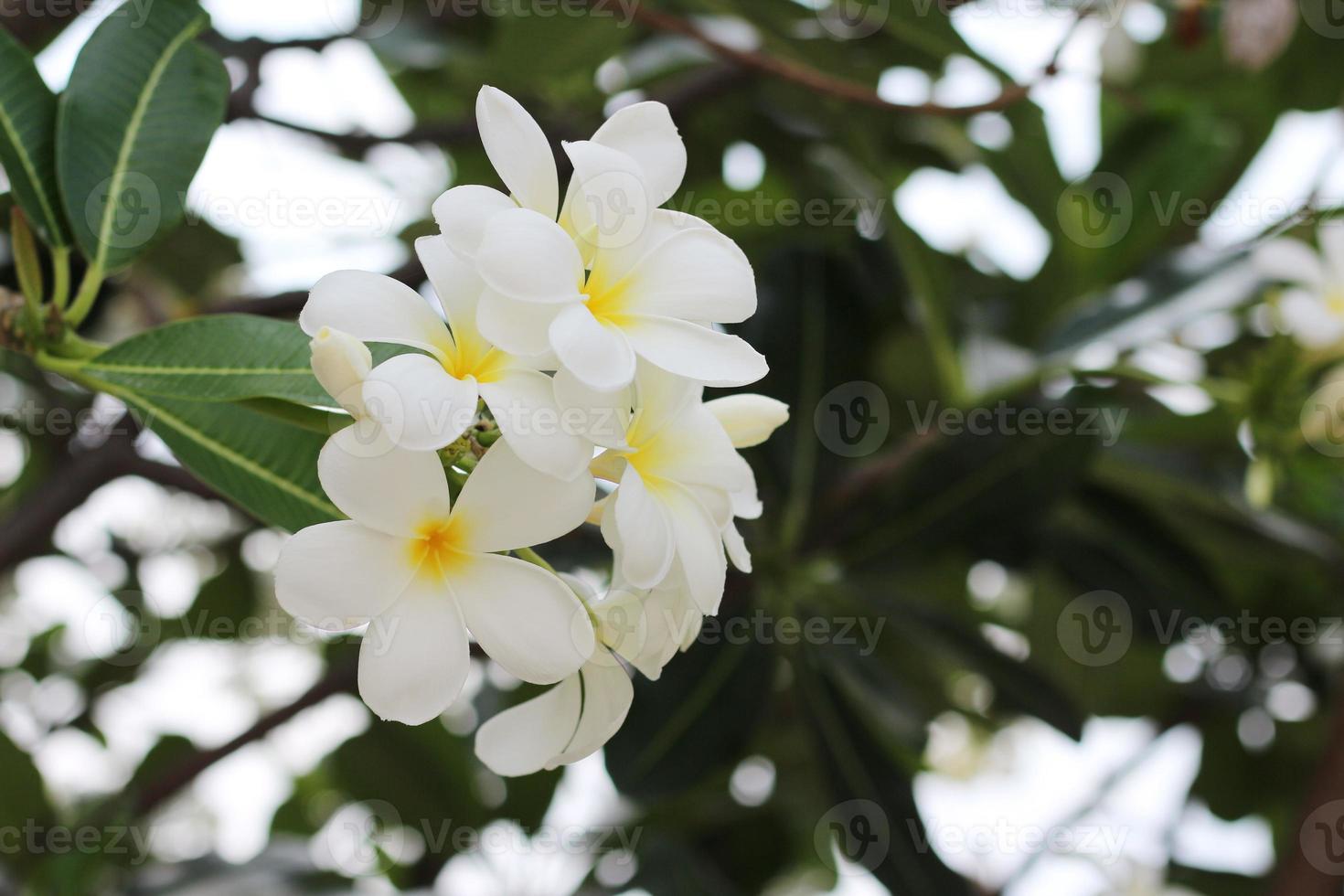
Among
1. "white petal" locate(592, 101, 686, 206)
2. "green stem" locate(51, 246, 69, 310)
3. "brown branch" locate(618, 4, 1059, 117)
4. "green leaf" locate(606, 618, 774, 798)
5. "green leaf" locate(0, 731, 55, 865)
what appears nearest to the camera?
"white petal" locate(592, 101, 686, 206)

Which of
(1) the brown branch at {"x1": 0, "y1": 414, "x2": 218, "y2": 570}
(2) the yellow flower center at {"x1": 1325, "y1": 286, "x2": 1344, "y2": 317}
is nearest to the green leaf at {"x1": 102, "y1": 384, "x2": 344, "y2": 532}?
(1) the brown branch at {"x1": 0, "y1": 414, "x2": 218, "y2": 570}

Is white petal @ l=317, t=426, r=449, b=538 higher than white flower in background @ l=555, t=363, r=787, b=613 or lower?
higher

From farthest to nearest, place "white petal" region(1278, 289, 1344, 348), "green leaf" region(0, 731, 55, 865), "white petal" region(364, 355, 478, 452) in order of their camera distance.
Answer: "green leaf" region(0, 731, 55, 865)
"white petal" region(1278, 289, 1344, 348)
"white petal" region(364, 355, 478, 452)

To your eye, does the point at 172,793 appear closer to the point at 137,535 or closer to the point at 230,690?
the point at 137,535

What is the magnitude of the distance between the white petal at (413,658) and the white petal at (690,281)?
178mm

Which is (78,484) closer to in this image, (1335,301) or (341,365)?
(341,365)

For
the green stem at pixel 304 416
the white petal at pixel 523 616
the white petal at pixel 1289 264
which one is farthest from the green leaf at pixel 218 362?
the white petal at pixel 1289 264

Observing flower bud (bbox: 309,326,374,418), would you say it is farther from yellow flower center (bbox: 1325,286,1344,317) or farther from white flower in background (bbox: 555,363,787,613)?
yellow flower center (bbox: 1325,286,1344,317)

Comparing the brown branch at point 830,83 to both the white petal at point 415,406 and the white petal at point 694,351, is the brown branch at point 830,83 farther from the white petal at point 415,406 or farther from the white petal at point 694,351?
the white petal at point 415,406

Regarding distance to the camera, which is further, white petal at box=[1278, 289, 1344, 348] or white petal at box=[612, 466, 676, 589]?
white petal at box=[1278, 289, 1344, 348]

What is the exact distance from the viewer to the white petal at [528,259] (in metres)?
0.47

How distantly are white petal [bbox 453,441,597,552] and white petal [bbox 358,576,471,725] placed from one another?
4cm

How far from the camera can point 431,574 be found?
51 cm

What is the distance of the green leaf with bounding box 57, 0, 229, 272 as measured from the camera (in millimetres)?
713
